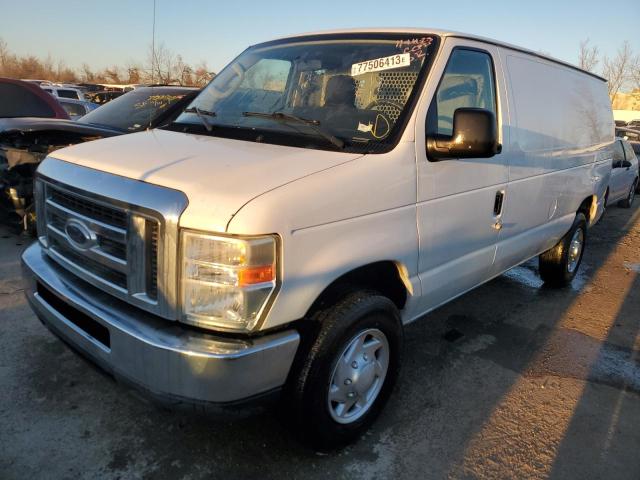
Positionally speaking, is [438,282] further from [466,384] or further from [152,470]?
[152,470]

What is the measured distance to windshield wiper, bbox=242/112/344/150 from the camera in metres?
2.60

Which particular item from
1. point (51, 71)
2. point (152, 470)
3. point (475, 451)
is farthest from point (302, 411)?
point (51, 71)

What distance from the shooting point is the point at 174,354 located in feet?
6.57

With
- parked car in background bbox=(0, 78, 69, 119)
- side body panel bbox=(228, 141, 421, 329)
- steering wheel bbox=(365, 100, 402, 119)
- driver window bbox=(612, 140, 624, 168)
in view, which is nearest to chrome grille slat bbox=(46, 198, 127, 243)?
side body panel bbox=(228, 141, 421, 329)

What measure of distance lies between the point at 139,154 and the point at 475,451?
2364 millimetres

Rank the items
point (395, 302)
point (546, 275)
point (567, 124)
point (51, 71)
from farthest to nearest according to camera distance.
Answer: point (51, 71) → point (546, 275) → point (567, 124) → point (395, 302)

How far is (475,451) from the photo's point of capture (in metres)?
2.75

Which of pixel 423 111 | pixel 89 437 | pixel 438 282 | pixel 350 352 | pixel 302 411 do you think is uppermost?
pixel 423 111

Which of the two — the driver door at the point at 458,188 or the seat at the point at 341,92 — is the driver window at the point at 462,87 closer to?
the driver door at the point at 458,188

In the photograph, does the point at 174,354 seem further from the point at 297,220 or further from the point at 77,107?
the point at 77,107

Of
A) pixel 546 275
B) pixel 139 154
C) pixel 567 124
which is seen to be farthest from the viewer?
pixel 546 275

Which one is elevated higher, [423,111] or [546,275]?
[423,111]

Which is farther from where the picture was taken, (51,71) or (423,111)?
(51,71)

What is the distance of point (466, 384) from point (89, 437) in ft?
7.62
